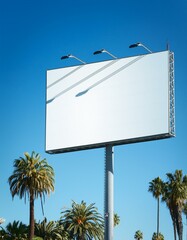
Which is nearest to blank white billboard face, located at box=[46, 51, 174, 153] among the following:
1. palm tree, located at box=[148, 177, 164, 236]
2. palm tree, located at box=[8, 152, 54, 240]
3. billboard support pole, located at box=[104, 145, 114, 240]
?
billboard support pole, located at box=[104, 145, 114, 240]

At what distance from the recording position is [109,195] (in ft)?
142

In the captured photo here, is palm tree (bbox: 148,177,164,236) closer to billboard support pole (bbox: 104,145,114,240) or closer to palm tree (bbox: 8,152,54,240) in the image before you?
palm tree (bbox: 8,152,54,240)

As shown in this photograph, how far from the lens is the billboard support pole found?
42.5 metres

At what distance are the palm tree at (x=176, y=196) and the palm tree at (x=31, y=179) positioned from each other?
2070 centimetres

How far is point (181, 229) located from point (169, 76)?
41.8 metres

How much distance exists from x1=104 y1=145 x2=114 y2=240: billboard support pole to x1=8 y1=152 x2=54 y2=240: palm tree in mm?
22567

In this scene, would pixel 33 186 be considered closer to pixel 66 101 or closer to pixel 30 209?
pixel 30 209

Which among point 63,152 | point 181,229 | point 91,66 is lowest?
point 181,229

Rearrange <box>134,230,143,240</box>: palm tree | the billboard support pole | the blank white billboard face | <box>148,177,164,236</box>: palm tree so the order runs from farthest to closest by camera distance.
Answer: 1. <box>134,230,143,240</box>: palm tree
2. <box>148,177,164,236</box>: palm tree
3. the billboard support pole
4. the blank white billboard face

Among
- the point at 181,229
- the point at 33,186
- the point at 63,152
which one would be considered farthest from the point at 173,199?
the point at 63,152

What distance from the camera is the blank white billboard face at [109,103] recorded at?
42066 millimetres

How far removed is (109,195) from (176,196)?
1627 inches

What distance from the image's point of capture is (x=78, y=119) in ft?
146

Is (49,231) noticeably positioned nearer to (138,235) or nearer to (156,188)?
(156,188)
